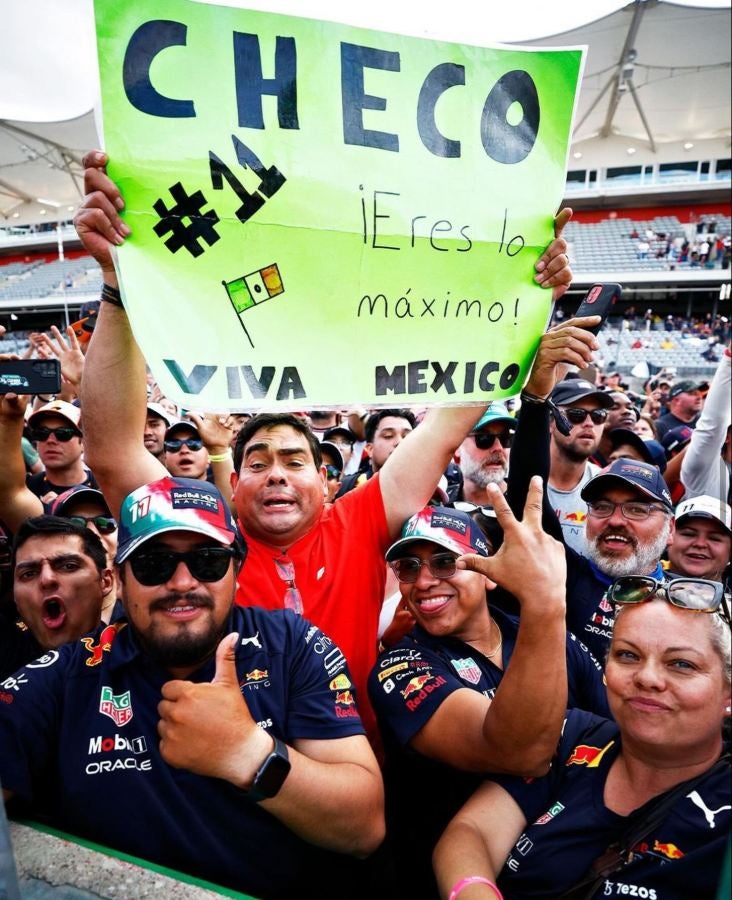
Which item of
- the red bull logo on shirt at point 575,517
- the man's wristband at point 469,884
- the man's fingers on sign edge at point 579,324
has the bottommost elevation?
the man's wristband at point 469,884

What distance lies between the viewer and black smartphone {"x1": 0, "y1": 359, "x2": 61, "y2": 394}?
173 cm

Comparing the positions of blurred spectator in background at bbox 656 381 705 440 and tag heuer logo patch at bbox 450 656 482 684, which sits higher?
blurred spectator in background at bbox 656 381 705 440

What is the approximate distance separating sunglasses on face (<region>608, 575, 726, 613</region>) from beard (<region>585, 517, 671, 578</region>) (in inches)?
41.1

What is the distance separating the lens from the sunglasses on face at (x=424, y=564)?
6.53ft

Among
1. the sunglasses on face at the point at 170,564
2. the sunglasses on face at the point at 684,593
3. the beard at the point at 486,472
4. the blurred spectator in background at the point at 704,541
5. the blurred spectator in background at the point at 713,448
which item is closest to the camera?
the sunglasses on face at the point at 684,593

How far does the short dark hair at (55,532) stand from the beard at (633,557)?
79.6 inches

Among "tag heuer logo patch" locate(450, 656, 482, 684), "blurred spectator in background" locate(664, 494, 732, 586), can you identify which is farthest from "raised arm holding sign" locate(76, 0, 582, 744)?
"blurred spectator in background" locate(664, 494, 732, 586)

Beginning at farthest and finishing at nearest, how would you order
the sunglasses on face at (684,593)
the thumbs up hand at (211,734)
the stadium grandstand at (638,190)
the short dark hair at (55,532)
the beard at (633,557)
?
the stadium grandstand at (638,190) → the beard at (633,557) → the short dark hair at (55,532) → the sunglasses on face at (684,593) → the thumbs up hand at (211,734)

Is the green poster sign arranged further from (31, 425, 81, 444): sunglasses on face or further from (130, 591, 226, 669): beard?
(31, 425, 81, 444): sunglasses on face

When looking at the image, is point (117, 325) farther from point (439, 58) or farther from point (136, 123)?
point (439, 58)

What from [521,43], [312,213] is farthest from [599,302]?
[521,43]

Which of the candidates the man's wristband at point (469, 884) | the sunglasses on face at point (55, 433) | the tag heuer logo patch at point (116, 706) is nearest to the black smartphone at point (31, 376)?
the tag heuer logo patch at point (116, 706)

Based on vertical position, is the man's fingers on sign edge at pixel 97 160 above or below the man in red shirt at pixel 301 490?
Answer: above

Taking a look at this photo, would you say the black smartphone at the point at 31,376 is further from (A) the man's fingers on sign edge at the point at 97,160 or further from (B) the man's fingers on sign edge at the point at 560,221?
(B) the man's fingers on sign edge at the point at 560,221
